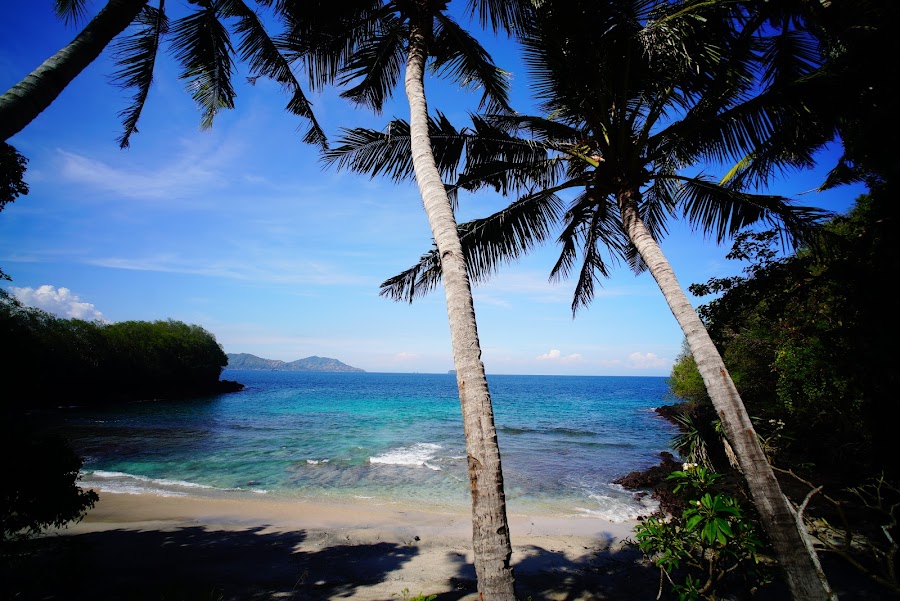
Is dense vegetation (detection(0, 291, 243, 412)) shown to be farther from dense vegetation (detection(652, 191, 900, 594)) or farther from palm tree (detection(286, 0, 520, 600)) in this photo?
dense vegetation (detection(652, 191, 900, 594))

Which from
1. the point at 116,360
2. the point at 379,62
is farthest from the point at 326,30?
the point at 116,360

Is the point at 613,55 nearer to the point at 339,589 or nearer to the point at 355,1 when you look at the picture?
the point at 355,1

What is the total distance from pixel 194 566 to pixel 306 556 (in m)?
1.74

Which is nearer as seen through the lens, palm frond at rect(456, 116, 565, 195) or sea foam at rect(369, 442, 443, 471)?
palm frond at rect(456, 116, 565, 195)

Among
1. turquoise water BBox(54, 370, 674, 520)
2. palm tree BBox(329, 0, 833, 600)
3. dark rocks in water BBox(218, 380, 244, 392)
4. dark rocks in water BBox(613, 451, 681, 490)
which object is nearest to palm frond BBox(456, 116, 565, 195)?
palm tree BBox(329, 0, 833, 600)

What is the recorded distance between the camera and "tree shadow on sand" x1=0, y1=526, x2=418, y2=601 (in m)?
4.94

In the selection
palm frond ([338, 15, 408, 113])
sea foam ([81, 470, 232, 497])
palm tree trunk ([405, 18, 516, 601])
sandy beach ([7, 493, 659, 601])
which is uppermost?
palm frond ([338, 15, 408, 113])

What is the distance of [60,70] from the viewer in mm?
3270

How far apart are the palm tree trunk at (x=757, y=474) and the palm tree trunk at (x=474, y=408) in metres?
2.12

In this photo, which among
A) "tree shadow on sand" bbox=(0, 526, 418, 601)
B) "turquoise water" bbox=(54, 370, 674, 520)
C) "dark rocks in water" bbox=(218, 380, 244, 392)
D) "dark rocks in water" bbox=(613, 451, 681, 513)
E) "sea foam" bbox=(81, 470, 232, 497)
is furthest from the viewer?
"dark rocks in water" bbox=(218, 380, 244, 392)

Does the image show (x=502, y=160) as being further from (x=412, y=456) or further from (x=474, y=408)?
(x=412, y=456)

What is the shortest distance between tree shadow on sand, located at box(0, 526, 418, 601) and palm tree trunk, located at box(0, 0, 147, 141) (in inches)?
177

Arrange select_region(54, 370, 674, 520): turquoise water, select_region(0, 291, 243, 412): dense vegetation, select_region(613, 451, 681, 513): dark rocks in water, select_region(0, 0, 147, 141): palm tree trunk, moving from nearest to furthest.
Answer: select_region(0, 0, 147, 141): palm tree trunk
select_region(613, 451, 681, 513): dark rocks in water
select_region(54, 370, 674, 520): turquoise water
select_region(0, 291, 243, 412): dense vegetation

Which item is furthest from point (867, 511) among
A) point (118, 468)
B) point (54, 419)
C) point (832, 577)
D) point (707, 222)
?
point (54, 419)
